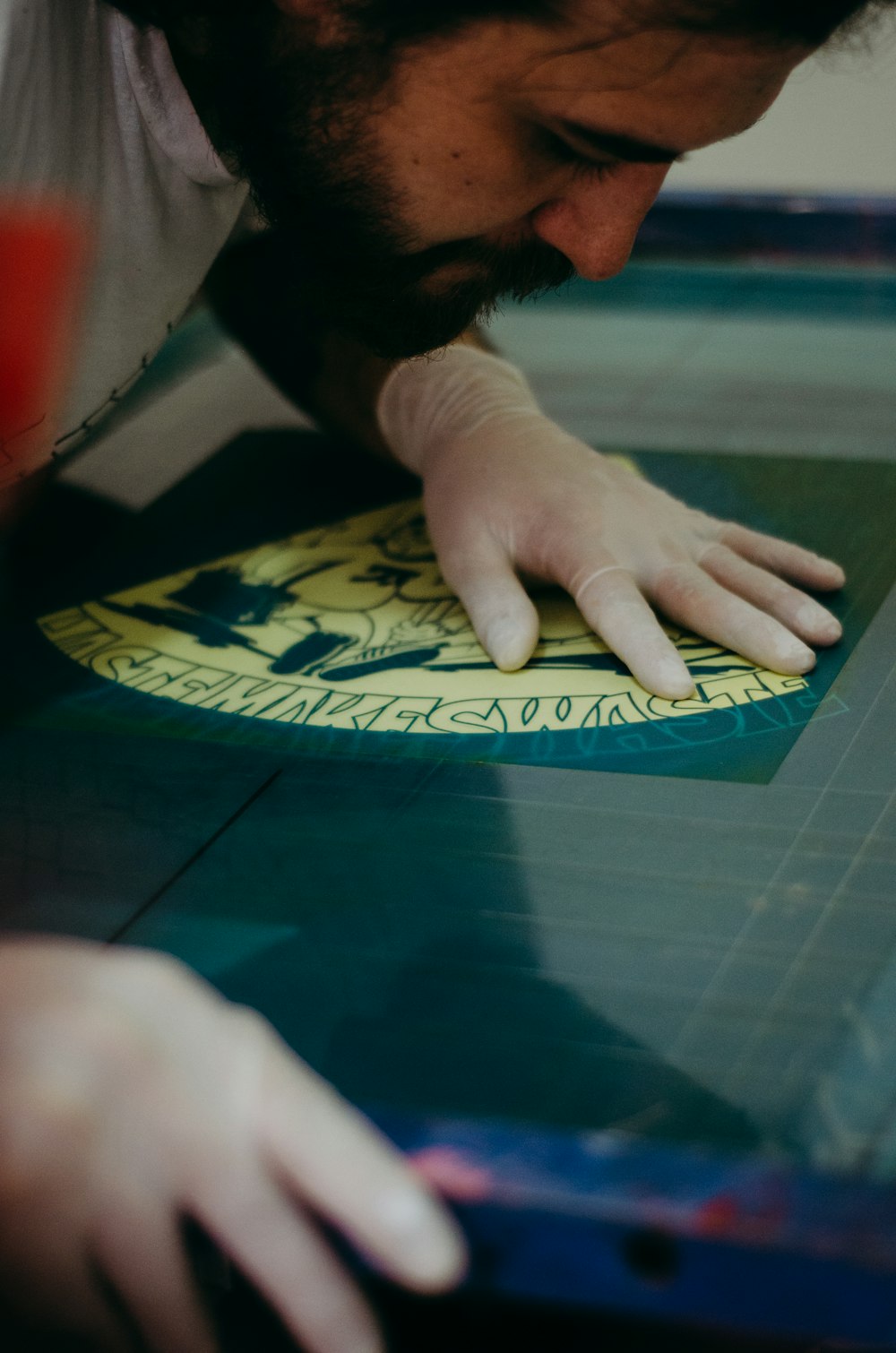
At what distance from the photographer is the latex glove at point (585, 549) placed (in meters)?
0.98

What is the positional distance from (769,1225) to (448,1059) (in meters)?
0.18

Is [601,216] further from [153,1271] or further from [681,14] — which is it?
[153,1271]

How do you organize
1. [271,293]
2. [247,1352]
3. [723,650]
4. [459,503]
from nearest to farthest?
[247,1352] → [723,650] → [459,503] → [271,293]

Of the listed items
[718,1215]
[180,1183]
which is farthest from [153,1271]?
[718,1215]

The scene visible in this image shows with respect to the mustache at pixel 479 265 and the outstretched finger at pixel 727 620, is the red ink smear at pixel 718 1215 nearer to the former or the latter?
the outstretched finger at pixel 727 620

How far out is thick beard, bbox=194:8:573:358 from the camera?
97cm

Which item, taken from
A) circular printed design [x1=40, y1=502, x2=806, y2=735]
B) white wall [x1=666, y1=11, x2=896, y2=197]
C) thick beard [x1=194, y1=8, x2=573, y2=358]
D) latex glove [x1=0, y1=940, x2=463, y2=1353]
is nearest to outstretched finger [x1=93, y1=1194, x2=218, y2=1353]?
latex glove [x1=0, y1=940, x2=463, y2=1353]

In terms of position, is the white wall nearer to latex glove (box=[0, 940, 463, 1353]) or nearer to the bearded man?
the bearded man

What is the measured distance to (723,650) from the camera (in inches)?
39.4

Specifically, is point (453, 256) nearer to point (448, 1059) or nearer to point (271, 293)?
point (271, 293)

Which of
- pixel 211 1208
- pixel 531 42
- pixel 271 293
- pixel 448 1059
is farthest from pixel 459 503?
pixel 211 1208

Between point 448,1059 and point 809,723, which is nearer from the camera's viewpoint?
point 448,1059

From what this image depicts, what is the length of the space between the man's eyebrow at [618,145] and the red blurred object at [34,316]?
0.42 meters

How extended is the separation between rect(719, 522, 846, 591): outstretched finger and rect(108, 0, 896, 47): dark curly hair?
0.39 meters
